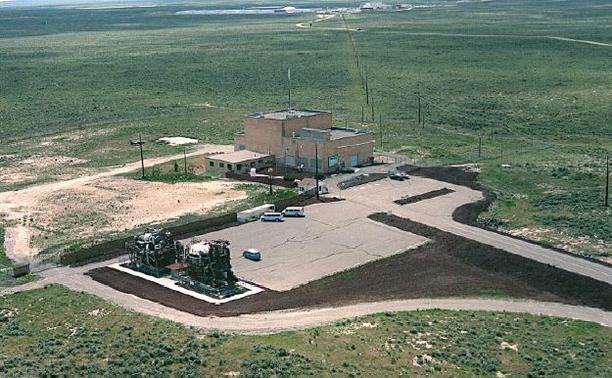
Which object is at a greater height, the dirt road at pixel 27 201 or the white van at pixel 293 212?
the white van at pixel 293 212

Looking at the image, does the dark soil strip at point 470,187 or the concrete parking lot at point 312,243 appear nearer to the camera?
the concrete parking lot at point 312,243

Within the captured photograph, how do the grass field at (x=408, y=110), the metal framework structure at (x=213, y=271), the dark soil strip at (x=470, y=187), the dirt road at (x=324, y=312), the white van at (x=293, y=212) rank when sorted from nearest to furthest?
the dirt road at (x=324, y=312)
the metal framework structure at (x=213, y=271)
the dark soil strip at (x=470, y=187)
the white van at (x=293, y=212)
the grass field at (x=408, y=110)

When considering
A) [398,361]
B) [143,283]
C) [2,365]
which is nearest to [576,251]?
[398,361]

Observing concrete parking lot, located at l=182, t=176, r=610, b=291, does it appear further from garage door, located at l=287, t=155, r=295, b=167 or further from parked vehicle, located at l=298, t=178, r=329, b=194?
garage door, located at l=287, t=155, r=295, b=167

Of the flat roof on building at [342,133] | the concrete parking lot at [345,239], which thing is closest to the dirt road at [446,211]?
the concrete parking lot at [345,239]

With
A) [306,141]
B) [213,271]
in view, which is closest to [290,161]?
[306,141]

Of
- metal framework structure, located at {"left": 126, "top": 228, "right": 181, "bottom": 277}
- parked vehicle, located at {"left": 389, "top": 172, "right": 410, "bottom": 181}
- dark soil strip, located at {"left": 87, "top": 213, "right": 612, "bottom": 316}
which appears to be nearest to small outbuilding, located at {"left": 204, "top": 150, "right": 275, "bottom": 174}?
parked vehicle, located at {"left": 389, "top": 172, "right": 410, "bottom": 181}

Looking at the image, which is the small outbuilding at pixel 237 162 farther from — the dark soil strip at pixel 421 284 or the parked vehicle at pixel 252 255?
the dark soil strip at pixel 421 284

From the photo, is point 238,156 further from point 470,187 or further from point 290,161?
point 470,187
